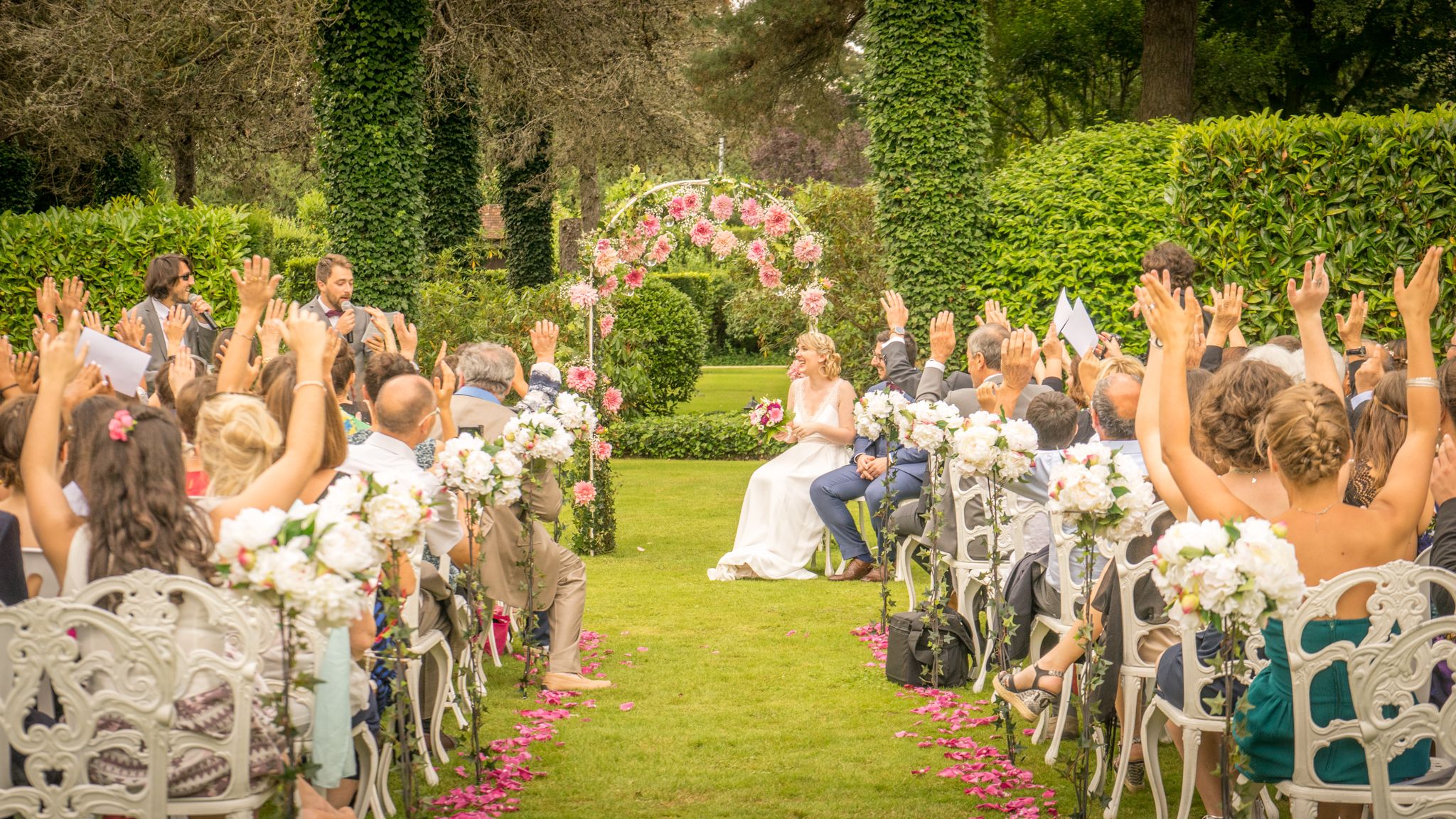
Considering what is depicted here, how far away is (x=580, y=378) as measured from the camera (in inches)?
396

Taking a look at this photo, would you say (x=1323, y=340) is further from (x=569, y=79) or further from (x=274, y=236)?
(x=274, y=236)

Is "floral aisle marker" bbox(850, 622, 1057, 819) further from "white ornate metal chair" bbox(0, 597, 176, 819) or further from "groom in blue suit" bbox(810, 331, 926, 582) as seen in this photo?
"white ornate metal chair" bbox(0, 597, 176, 819)

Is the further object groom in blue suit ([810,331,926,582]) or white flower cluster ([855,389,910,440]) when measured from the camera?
groom in blue suit ([810,331,926,582])

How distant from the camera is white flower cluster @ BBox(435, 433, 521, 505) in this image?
4988 mm

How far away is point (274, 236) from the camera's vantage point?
26.6 meters

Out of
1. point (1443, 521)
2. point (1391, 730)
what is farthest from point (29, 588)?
point (1443, 521)

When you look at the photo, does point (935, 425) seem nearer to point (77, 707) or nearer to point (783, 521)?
point (783, 521)

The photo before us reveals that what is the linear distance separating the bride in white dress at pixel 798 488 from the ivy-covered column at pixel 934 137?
2983mm

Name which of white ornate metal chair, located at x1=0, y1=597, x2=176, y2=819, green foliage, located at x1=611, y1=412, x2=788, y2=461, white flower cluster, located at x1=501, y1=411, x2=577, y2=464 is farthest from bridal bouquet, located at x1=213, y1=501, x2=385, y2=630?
green foliage, located at x1=611, y1=412, x2=788, y2=461

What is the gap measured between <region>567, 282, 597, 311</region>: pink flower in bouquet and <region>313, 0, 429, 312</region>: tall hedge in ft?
10.9

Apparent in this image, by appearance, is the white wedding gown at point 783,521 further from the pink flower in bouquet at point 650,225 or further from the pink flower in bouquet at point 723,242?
the pink flower in bouquet at point 650,225

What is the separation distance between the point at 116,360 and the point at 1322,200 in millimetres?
8546

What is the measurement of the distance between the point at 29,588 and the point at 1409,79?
1772 cm

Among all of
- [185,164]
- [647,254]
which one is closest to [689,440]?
[647,254]
